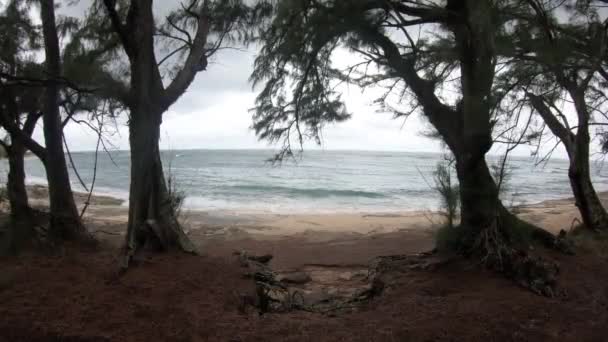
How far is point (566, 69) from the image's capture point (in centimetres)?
554

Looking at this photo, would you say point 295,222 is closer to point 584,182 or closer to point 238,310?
point 584,182

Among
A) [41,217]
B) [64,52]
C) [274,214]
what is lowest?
[274,214]

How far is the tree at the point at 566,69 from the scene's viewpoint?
4801 millimetres

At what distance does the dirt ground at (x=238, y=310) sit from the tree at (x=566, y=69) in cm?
207

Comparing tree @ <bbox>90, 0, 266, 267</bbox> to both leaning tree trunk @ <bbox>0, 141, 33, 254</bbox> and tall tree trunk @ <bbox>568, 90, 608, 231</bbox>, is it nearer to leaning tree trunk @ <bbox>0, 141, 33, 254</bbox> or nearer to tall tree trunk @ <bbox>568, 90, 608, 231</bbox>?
leaning tree trunk @ <bbox>0, 141, 33, 254</bbox>

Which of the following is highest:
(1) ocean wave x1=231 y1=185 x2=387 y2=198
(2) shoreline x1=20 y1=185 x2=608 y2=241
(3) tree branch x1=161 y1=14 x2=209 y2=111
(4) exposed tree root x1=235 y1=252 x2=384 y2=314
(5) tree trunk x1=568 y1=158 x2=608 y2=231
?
(3) tree branch x1=161 y1=14 x2=209 y2=111

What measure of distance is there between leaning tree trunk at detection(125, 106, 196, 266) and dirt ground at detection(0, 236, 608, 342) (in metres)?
0.30

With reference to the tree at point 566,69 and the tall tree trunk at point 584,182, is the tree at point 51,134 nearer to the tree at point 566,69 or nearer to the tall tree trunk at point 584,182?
the tree at point 566,69

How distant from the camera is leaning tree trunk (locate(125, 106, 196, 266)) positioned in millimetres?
5211

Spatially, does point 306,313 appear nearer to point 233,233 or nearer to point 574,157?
point 574,157

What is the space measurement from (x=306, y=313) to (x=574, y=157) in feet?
17.4

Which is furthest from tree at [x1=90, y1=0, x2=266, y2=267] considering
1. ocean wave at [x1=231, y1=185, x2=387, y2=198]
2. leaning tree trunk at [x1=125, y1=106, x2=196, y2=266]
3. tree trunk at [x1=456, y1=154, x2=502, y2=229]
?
ocean wave at [x1=231, y1=185, x2=387, y2=198]

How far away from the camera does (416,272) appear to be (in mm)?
5211

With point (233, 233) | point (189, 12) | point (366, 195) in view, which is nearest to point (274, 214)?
point (233, 233)
